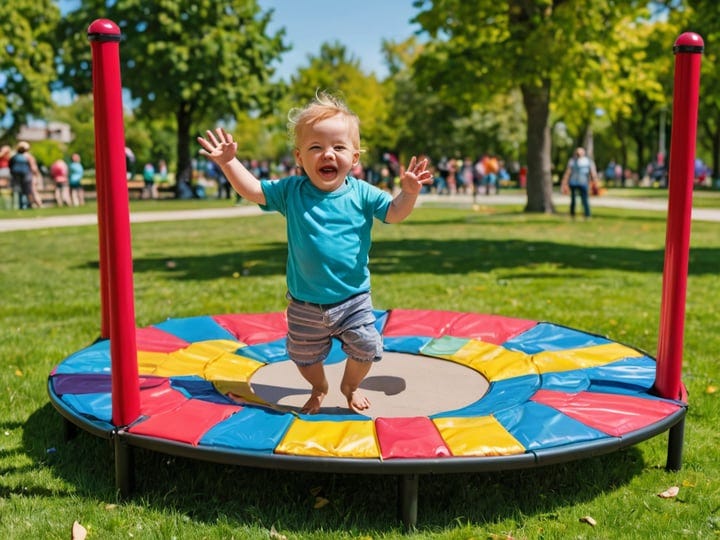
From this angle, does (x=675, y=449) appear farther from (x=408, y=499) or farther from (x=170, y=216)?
(x=170, y=216)

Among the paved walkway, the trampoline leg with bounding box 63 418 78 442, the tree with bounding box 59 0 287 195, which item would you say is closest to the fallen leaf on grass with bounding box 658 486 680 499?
the trampoline leg with bounding box 63 418 78 442

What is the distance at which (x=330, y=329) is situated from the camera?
140 inches

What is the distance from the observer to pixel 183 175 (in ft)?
104

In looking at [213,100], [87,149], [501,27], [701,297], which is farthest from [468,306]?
[87,149]

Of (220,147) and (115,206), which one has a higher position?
(220,147)

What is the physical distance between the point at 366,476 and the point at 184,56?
2871 centimetres

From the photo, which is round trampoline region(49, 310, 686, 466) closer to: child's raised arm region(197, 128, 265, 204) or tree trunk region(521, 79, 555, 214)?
child's raised arm region(197, 128, 265, 204)

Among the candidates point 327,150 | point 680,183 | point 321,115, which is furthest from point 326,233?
A: point 680,183

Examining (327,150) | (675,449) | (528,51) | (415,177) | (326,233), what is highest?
(528,51)

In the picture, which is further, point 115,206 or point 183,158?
point 183,158

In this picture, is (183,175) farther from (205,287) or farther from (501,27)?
(205,287)

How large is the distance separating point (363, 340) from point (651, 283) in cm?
585

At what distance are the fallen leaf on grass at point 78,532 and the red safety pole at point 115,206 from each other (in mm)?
426

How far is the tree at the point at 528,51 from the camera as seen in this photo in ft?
53.3
